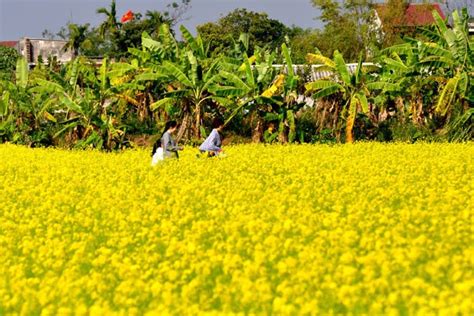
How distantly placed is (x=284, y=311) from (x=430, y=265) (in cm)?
159

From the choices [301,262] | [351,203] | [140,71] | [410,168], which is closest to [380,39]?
[140,71]

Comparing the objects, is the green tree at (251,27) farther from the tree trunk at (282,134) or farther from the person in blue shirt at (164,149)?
the person in blue shirt at (164,149)

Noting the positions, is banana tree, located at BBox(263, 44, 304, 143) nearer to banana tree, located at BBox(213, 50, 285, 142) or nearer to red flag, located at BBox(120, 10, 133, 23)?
banana tree, located at BBox(213, 50, 285, 142)

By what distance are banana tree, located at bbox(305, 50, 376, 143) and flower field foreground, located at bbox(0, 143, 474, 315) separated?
705cm

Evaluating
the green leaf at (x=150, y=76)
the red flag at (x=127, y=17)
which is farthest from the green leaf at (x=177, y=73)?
the red flag at (x=127, y=17)

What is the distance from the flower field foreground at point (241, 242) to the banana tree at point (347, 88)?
23.1 feet

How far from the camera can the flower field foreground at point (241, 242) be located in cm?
632

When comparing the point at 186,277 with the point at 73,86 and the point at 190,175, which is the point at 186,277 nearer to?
the point at 190,175

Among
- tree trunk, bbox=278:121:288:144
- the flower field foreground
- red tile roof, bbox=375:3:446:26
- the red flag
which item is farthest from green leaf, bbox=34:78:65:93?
the red flag

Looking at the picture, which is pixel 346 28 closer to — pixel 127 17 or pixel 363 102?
pixel 127 17

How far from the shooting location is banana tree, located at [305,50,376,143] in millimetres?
21938

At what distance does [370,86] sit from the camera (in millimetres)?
22141

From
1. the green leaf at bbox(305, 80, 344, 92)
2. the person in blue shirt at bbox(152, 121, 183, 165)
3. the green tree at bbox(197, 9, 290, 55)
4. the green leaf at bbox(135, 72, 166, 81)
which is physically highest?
the green tree at bbox(197, 9, 290, 55)

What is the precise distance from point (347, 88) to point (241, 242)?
1513cm
